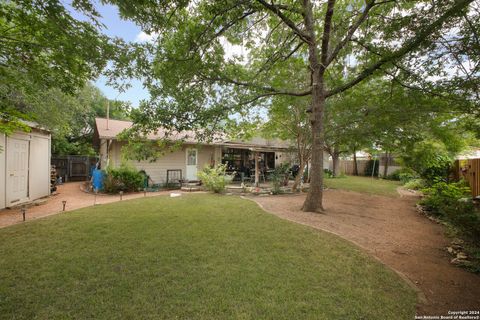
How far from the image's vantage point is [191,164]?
1471 cm

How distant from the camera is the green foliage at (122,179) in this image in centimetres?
1060

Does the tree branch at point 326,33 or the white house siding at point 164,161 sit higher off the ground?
the tree branch at point 326,33

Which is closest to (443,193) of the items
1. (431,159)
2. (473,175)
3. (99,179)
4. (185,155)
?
(473,175)

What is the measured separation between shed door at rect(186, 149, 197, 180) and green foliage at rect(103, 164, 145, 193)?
11.9 ft

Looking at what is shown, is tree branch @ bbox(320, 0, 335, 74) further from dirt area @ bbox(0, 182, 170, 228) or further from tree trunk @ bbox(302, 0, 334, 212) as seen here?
dirt area @ bbox(0, 182, 170, 228)

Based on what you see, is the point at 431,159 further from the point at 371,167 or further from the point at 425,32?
the point at 371,167

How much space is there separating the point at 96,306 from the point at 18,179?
28.0ft

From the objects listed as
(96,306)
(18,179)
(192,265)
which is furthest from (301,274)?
(18,179)

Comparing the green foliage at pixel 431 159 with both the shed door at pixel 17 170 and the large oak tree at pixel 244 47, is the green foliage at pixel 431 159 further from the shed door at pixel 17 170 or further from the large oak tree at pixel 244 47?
the shed door at pixel 17 170

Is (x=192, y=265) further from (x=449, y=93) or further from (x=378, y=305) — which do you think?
(x=449, y=93)

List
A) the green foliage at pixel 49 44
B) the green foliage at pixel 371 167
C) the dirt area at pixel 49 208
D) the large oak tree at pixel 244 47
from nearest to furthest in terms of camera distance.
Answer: the green foliage at pixel 49 44 < the large oak tree at pixel 244 47 < the dirt area at pixel 49 208 < the green foliage at pixel 371 167

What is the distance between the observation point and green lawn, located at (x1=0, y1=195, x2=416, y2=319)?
2535 mm

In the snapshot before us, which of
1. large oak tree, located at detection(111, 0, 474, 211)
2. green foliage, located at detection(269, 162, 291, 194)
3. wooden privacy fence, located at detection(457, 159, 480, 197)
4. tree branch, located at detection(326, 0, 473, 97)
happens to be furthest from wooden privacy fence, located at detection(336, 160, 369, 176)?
tree branch, located at detection(326, 0, 473, 97)

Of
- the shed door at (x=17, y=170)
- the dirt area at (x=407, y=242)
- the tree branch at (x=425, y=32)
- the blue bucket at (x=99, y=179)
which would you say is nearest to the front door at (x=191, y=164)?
the blue bucket at (x=99, y=179)
